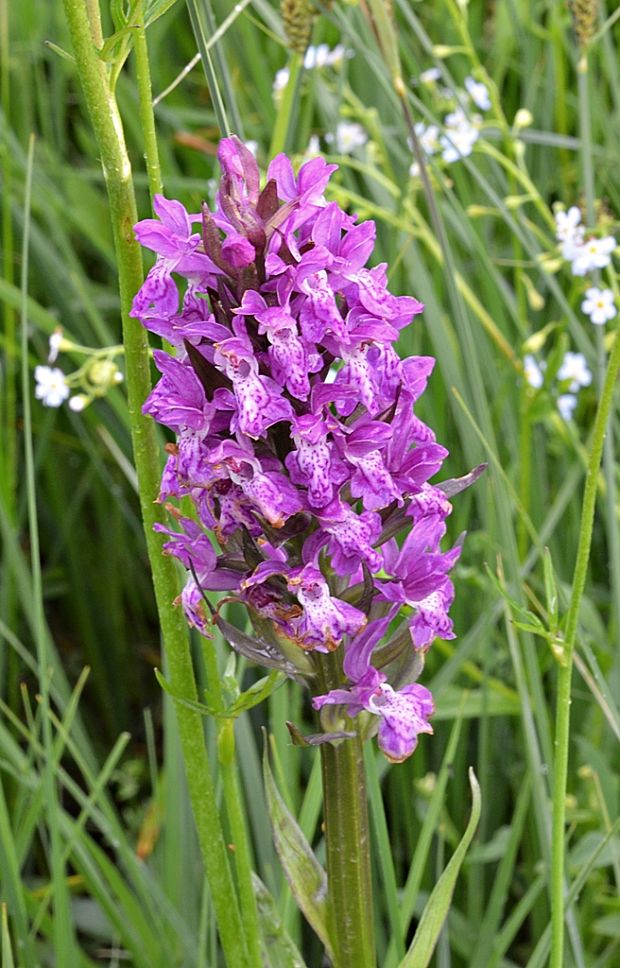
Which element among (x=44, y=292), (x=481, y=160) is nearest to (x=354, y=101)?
(x=481, y=160)

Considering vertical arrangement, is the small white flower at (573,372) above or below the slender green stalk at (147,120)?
below

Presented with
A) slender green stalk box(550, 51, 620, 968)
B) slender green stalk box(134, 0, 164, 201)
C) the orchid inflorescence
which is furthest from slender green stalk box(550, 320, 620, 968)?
slender green stalk box(134, 0, 164, 201)

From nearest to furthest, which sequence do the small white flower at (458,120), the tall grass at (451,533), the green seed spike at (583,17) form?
the tall grass at (451,533)
the green seed spike at (583,17)
the small white flower at (458,120)

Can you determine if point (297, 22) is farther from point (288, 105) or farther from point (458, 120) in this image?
point (458, 120)

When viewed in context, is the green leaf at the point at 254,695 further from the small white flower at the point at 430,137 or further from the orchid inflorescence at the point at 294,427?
the small white flower at the point at 430,137

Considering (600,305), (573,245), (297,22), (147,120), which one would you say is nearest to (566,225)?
(573,245)

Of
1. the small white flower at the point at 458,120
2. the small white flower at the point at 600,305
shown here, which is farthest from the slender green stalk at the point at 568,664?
the small white flower at the point at 458,120
